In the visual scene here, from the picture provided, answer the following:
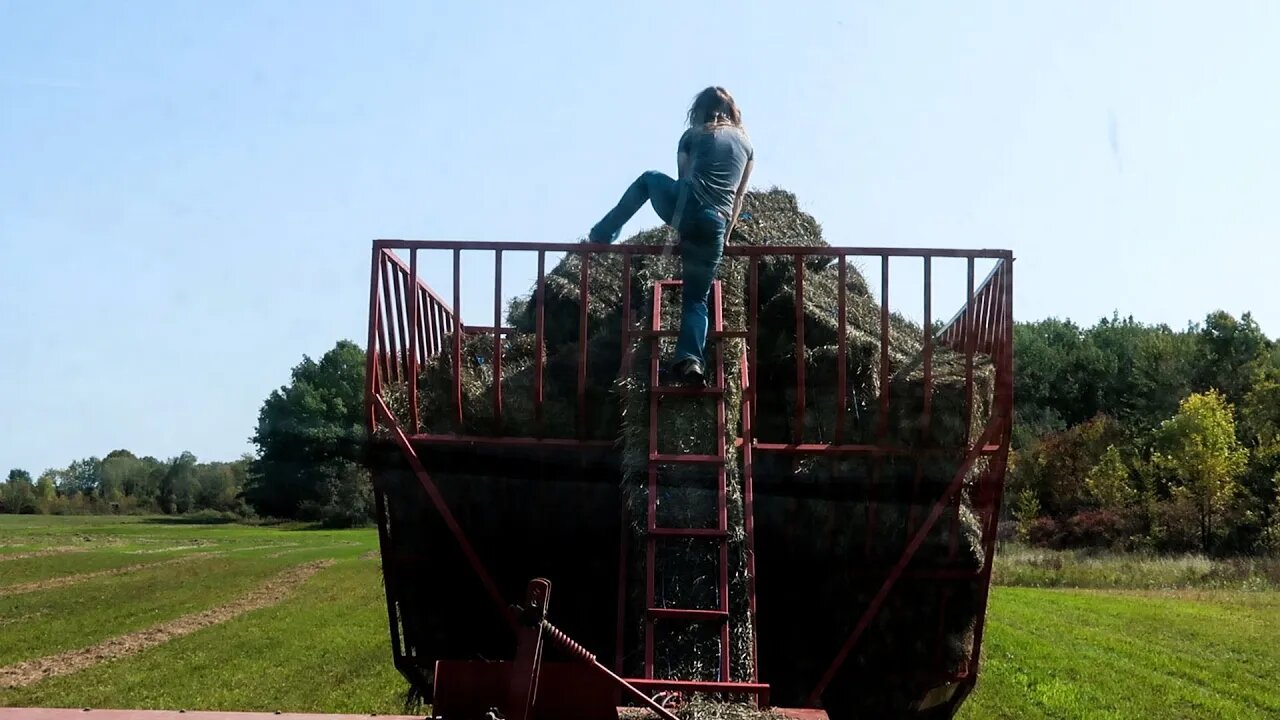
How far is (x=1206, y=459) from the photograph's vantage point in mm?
46000

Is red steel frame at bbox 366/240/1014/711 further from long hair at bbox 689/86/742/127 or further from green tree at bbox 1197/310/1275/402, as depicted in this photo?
green tree at bbox 1197/310/1275/402

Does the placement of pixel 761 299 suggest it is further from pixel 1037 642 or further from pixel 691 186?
pixel 1037 642

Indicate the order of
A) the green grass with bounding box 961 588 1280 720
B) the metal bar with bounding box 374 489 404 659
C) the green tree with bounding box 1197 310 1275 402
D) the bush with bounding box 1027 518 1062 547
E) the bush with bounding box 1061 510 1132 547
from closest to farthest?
the metal bar with bounding box 374 489 404 659 → the green grass with bounding box 961 588 1280 720 → the bush with bounding box 1061 510 1132 547 → the bush with bounding box 1027 518 1062 547 → the green tree with bounding box 1197 310 1275 402

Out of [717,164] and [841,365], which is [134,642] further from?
[841,365]

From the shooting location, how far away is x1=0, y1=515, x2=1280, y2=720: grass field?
12484mm

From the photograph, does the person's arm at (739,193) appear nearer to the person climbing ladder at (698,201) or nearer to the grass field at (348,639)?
the person climbing ladder at (698,201)

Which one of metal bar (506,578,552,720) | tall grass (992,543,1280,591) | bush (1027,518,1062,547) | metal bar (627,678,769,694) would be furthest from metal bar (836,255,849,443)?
bush (1027,518,1062,547)

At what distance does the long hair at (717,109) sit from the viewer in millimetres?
6164

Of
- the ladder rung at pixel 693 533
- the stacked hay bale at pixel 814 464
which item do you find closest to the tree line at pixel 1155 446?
the stacked hay bale at pixel 814 464

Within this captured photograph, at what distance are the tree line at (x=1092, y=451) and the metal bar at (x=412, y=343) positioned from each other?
30.3 m

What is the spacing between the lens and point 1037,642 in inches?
669

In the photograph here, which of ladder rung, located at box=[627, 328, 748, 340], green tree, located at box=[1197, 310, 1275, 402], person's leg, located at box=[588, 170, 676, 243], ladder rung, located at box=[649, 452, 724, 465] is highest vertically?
green tree, located at box=[1197, 310, 1275, 402]

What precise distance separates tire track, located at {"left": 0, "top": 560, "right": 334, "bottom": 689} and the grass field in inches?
1.8

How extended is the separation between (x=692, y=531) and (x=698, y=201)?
1.74 metres
